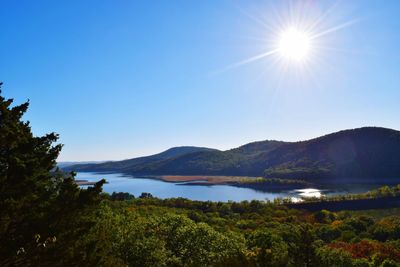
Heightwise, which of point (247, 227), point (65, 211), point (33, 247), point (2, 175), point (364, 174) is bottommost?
point (247, 227)

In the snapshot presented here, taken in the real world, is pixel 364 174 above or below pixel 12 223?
above

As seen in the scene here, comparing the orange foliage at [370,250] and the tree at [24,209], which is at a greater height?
the tree at [24,209]

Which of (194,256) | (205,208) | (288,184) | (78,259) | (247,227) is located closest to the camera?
(78,259)

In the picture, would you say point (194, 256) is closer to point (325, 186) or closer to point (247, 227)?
point (247, 227)

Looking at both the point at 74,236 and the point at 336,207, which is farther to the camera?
the point at 336,207

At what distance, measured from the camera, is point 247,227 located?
236ft

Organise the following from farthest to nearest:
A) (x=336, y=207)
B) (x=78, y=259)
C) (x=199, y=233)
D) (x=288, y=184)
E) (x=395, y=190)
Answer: (x=288, y=184) → (x=395, y=190) → (x=336, y=207) → (x=199, y=233) → (x=78, y=259)

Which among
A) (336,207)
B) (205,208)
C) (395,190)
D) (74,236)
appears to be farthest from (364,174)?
(74,236)

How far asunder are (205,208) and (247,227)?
86.7 ft

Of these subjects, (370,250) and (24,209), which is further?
(370,250)

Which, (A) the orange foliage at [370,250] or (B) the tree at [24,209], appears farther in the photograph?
(A) the orange foliage at [370,250]

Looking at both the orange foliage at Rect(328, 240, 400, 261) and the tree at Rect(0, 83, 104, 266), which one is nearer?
the tree at Rect(0, 83, 104, 266)

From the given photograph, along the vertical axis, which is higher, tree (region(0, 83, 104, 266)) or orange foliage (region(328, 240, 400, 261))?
tree (region(0, 83, 104, 266))

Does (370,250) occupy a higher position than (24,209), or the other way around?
(24,209)
